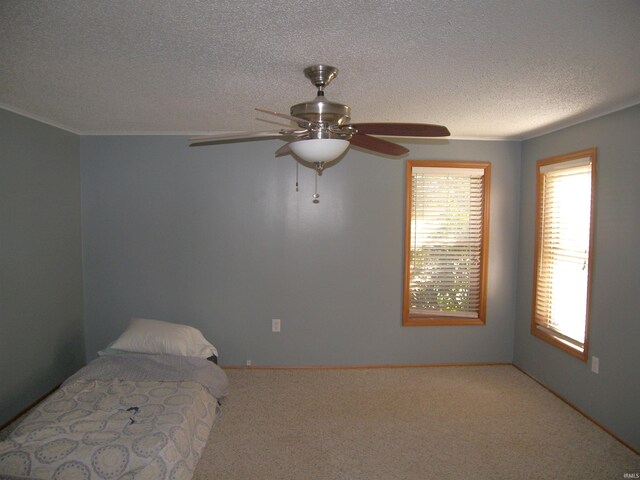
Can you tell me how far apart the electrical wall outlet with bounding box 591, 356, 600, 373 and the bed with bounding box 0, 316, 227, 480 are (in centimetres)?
296

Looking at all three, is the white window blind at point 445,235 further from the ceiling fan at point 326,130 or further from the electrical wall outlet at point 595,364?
the ceiling fan at point 326,130

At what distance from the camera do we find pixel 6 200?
3.05m

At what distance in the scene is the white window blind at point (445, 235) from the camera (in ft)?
13.8

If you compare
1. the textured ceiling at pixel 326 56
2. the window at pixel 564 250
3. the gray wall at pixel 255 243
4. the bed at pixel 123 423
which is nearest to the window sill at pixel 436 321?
the gray wall at pixel 255 243

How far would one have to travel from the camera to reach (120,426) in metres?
2.47

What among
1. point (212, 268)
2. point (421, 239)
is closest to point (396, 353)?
point (421, 239)

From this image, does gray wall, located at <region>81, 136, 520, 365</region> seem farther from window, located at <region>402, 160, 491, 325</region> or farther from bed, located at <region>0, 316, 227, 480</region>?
bed, located at <region>0, 316, 227, 480</region>

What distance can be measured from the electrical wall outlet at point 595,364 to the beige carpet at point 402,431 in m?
0.41

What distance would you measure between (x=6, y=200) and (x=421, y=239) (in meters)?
3.62

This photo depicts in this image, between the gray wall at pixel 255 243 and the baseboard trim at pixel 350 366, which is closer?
the gray wall at pixel 255 243

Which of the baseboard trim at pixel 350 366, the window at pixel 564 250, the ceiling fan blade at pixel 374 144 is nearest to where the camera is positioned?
the ceiling fan blade at pixel 374 144

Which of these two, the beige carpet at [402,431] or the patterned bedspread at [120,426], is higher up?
the patterned bedspread at [120,426]

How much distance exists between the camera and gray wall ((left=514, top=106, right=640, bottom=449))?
2789 mm

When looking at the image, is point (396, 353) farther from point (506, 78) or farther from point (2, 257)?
point (2, 257)
